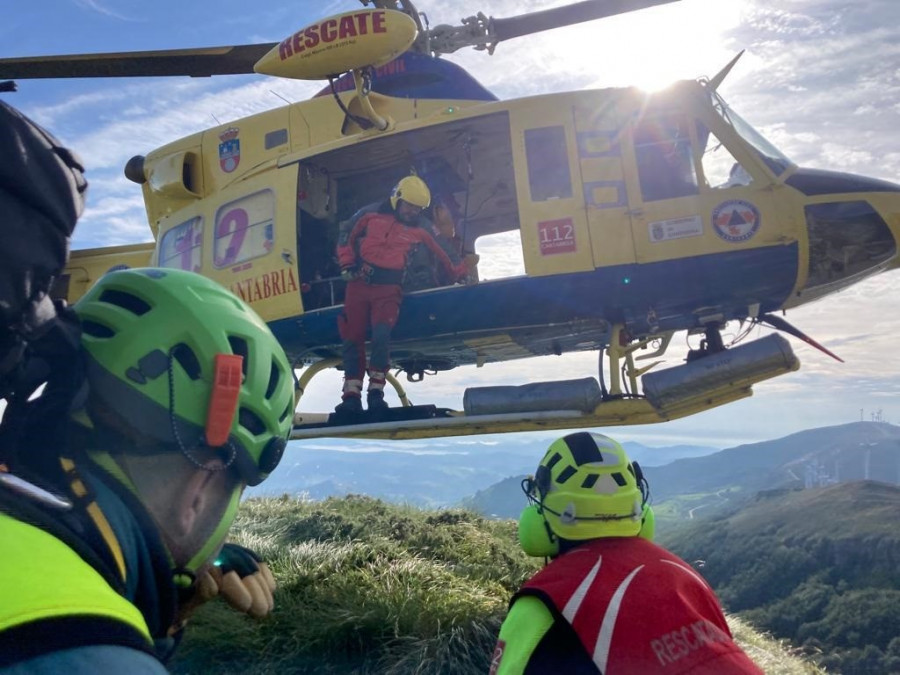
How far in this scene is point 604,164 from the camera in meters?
6.06

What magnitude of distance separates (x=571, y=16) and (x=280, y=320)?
14.0 feet

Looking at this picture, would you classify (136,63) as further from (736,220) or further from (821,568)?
(821,568)

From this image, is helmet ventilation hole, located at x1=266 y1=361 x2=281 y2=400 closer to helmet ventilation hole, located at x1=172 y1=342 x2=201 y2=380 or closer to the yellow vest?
helmet ventilation hole, located at x1=172 y1=342 x2=201 y2=380

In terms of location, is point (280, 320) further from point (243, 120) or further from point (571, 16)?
point (571, 16)

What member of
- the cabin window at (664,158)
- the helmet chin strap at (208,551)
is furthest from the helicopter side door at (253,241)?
the helmet chin strap at (208,551)

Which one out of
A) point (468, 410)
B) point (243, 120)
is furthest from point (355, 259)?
point (243, 120)

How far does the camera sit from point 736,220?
5840 millimetres

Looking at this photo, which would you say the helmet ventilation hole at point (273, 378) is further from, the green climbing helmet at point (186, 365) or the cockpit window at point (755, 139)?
the cockpit window at point (755, 139)

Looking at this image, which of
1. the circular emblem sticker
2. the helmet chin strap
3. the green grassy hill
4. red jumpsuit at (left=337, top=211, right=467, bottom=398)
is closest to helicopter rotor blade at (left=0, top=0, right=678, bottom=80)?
red jumpsuit at (left=337, top=211, right=467, bottom=398)

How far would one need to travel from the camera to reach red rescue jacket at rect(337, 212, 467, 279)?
6348 mm

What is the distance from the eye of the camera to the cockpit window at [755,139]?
19.6 feet

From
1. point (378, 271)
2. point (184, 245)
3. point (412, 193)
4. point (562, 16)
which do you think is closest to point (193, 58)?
point (184, 245)

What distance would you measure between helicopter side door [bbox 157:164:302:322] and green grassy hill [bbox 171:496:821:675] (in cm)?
246

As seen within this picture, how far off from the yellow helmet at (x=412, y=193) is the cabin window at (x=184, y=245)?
2.54 metres
